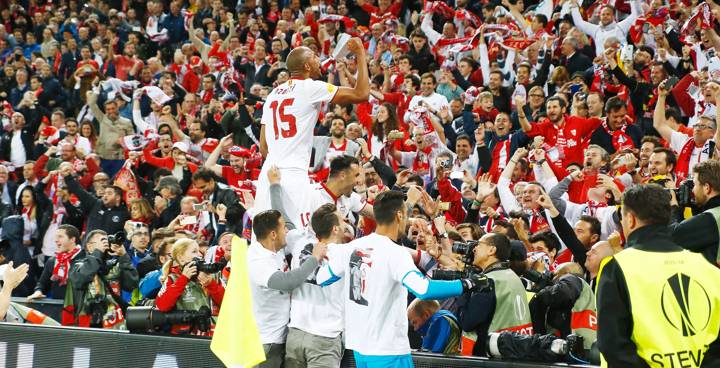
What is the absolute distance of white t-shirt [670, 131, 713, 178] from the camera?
916 centimetres

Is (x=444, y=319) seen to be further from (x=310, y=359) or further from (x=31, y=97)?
(x=31, y=97)

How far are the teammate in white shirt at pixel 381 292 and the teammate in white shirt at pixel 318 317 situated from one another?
460 millimetres

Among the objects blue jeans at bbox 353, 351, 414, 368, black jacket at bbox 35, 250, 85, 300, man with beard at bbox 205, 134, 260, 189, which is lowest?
black jacket at bbox 35, 250, 85, 300

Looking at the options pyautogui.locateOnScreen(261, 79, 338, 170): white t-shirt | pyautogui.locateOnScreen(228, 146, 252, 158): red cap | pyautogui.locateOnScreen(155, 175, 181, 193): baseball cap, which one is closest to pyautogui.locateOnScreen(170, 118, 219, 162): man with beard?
pyautogui.locateOnScreen(228, 146, 252, 158): red cap

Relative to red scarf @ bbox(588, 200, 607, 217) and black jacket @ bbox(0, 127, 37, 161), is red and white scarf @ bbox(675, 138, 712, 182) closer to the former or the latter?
red scarf @ bbox(588, 200, 607, 217)

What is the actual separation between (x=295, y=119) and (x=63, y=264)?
4357 millimetres

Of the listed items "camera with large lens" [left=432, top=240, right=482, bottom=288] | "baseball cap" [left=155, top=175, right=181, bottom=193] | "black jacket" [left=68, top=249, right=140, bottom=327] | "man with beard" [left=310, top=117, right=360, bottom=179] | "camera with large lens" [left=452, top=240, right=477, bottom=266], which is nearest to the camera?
"camera with large lens" [left=432, top=240, right=482, bottom=288]

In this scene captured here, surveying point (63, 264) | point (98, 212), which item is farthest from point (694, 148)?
point (98, 212)

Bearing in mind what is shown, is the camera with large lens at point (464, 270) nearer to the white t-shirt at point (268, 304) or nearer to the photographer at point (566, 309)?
the photographer at point (566, 309)

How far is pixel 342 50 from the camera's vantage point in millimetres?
11586

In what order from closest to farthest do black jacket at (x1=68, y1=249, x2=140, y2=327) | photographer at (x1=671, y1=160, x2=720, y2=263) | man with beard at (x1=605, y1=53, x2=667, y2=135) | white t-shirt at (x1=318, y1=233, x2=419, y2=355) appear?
photographer at (x1=671, y1=160, x2=720, y2=263) → white t-shirt at (x1=318, y1=233, x2=419, y2=355) → black jacket at (x1=68, y1=249, x2=140, y2=327) → man with beard at (x1=605, y1=53, x2=667, y2=135)

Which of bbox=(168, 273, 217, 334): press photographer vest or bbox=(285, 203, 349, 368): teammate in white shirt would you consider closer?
bbox=(285, 203, 349, 368): teammate in white shirt

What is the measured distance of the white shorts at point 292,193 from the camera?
23.7 ft

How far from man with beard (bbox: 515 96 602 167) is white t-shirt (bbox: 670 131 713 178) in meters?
0.92
